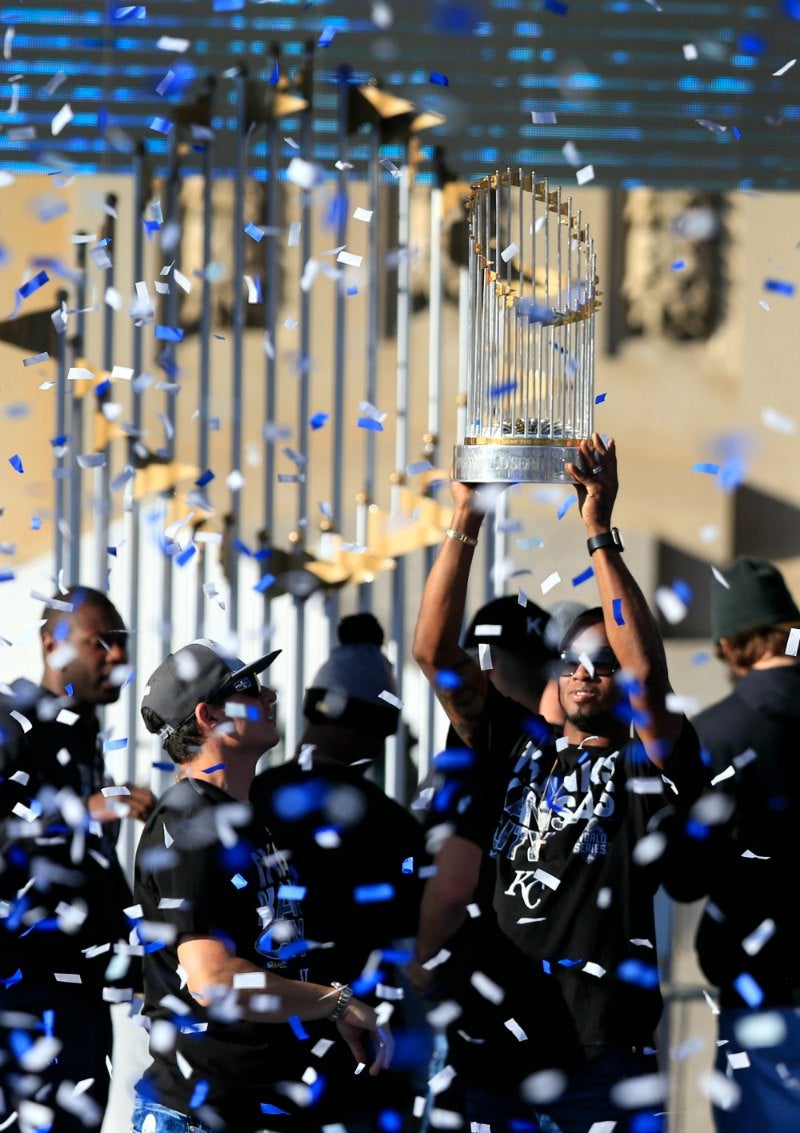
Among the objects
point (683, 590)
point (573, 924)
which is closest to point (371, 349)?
point (573, 924)

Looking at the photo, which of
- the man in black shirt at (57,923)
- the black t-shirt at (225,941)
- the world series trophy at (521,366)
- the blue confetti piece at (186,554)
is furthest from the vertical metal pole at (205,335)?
the black t-shirt at (225,941)

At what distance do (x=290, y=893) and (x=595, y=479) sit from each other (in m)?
0.86

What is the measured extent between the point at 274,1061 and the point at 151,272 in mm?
3819

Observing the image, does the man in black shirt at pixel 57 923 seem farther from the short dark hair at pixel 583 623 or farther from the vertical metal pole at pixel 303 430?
the short dark hair at pixel 583 623

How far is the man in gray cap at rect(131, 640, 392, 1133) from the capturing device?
2.48 m

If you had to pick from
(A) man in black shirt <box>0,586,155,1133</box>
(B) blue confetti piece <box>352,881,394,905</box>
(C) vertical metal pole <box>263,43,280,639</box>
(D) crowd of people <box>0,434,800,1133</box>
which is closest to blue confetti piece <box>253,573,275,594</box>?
(C) vertical metal pole <box>263,43,280,639</box>

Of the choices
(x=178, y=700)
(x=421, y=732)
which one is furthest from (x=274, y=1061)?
(x=421, y=732)

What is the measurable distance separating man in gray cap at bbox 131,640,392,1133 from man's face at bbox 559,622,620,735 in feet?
1.79

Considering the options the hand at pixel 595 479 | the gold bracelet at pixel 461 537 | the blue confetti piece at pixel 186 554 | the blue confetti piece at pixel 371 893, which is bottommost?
the blue confetti piece at pixel 371 893

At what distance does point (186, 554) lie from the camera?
403 cm

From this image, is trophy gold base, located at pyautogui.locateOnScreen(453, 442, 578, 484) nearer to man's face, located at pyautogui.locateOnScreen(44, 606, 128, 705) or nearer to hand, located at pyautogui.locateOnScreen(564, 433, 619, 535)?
hand, located at pyautogui.locateOnScreen(564, 433, 619, 535)

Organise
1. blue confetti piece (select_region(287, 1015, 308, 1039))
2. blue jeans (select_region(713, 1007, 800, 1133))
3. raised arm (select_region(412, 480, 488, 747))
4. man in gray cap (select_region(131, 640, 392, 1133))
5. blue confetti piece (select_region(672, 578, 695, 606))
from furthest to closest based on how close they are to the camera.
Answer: blue confetti piece (select_region(672, 578, 695, 606)) → blue jeans (select_region(713, 1007, 800, 1133)) → raised arm (select_region(412, 480, 488, 747)) → blue confetti piece (select_region(287, 1015, 308, 1039)) → man in gray cap (select_region(131, 640, 392, 1133))

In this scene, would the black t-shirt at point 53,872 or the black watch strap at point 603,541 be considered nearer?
the black watch strap at point 603,541

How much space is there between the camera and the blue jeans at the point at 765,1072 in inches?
128
